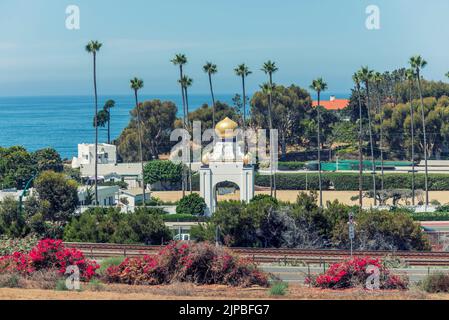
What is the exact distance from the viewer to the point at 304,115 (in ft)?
412

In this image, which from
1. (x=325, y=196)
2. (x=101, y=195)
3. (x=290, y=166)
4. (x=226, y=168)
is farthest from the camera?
(x=290, y=166)

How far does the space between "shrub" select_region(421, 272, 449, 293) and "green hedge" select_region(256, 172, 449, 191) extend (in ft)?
183

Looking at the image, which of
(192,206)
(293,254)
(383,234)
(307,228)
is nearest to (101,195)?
(192,206)

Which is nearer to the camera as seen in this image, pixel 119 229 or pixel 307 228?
pixel 307 228

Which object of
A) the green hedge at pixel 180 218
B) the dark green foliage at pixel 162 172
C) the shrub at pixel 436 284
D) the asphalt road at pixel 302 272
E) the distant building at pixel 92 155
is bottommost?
the asphalt road at pixel 302 272

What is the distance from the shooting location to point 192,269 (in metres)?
39.6

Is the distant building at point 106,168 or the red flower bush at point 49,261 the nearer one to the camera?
the red flower bush at point 49,261

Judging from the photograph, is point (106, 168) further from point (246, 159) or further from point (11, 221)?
point (11, 221)

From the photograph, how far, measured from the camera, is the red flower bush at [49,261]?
39.9m

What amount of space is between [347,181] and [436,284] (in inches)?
2290

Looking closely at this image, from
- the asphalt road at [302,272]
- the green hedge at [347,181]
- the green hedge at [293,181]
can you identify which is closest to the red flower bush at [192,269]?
the asphalt road at [302,272]

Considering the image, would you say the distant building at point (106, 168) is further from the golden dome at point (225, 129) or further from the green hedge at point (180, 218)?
the golden dome at point (225, 129)

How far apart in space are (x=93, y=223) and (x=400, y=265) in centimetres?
1806

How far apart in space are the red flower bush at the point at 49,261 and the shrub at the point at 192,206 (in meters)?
32.9
